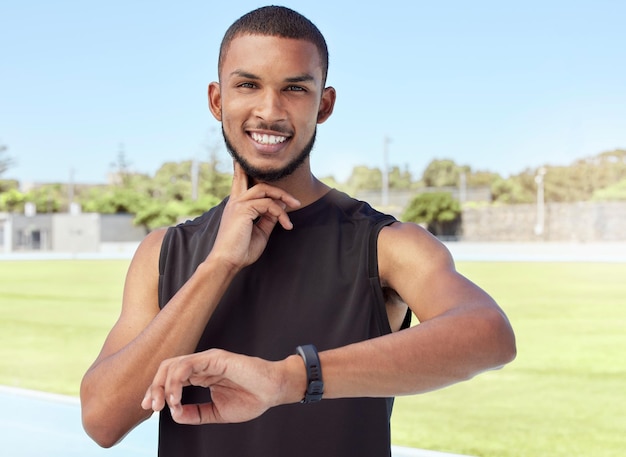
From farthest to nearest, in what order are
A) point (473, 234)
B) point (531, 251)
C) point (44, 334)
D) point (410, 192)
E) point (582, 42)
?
point (582, 42) < point (410, 192) < point (473, 234) < point (531, 251) < point (44, 334)

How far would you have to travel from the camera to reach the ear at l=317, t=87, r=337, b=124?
3.66 ft

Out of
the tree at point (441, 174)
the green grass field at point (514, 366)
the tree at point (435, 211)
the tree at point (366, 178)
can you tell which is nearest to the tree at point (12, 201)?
the tree at point (366, 178)

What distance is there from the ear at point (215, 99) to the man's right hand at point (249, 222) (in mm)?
160

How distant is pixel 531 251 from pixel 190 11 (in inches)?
1741

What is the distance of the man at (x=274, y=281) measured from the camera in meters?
0.99

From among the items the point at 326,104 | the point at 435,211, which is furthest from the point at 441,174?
the point at 326,104

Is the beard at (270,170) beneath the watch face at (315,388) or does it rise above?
above

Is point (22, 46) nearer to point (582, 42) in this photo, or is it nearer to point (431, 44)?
point (431, 44)

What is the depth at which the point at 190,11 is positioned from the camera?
2322 inches

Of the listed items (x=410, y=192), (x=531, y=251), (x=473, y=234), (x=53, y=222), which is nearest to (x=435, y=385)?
(x=531, y=251)

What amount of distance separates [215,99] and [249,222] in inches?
9.6

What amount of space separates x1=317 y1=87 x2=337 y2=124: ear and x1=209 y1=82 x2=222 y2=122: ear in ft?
0.49

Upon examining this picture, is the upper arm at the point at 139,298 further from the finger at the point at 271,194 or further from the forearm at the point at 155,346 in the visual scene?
the finger at the point at 271,194

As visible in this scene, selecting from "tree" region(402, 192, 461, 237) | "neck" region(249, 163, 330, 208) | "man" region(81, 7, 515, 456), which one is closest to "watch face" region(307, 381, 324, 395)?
"man" region(81, 7, 515, 456)
